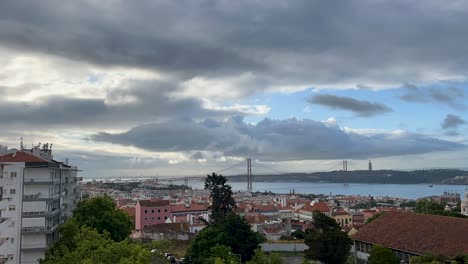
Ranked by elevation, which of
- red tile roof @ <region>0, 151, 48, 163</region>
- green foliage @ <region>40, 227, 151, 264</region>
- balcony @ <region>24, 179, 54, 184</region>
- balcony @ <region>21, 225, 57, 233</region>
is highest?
red tile roof @ <region>0, 151, 48, 163</region>

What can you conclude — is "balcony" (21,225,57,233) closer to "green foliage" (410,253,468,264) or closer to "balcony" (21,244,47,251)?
"balcony" (21,244,47,251)

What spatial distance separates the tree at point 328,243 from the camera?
30156 millimetres

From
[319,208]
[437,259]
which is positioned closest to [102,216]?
[437,259]

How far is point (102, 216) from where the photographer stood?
125ft

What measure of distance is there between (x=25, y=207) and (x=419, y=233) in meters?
26.6

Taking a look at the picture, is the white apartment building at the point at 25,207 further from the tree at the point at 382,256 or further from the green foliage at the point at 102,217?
the tree at the point at 382,256

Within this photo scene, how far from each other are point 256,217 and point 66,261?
4668 cm

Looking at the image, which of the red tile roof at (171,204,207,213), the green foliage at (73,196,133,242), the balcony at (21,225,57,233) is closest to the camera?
the balcony at (21,225,57,233)

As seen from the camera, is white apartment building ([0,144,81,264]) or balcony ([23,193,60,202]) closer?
white apartment building ([0,144,81,264])

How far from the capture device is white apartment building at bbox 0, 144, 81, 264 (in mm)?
32875

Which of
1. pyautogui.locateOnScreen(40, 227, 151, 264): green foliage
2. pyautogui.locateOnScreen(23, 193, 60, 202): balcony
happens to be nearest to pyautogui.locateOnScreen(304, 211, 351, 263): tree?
pyautogui.locateOnScreen(40, 227, 151, 264): green foliage

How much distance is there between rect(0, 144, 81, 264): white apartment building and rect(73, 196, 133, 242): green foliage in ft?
10.0

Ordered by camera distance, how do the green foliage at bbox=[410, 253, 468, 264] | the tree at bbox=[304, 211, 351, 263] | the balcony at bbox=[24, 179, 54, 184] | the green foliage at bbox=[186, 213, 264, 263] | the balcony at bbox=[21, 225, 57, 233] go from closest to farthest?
the green foliage at bbox=[410, 253, 468, 264] → the tree at bbox=[304, 211, 351, 263] → the balcony at bbox=[21, 225, 57, 233] → the balcony at bbox=[24, 179, 54, 184] → the green foliage at bbox=[186, 213, 264, 263]

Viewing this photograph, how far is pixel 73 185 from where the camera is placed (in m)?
46.3
